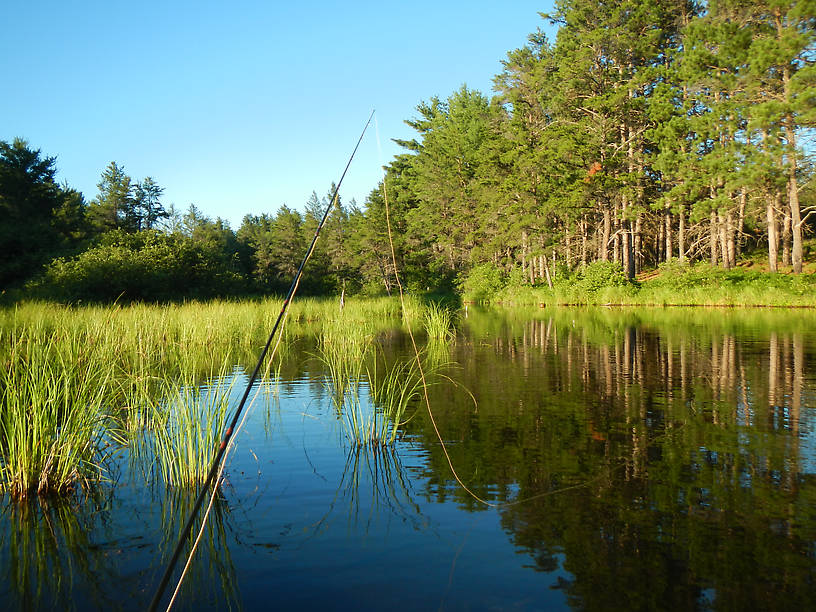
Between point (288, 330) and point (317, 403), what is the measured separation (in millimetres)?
10936

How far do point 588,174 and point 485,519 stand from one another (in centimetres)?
3340

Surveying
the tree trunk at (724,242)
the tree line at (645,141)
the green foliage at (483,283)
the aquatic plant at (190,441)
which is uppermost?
the tree line at (645,141)

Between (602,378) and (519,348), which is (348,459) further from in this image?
(519,348)

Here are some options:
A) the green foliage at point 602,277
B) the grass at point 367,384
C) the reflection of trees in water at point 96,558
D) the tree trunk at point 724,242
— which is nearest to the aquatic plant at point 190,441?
the reflection of trees in water at point 96,558

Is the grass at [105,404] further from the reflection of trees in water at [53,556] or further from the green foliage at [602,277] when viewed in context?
the green foliage at [602,277]

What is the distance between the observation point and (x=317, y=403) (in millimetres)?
8859

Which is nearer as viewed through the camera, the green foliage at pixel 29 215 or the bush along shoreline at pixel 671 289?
the bush along shoreline at pixel 671 289

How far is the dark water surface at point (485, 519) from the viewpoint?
3.36 metres

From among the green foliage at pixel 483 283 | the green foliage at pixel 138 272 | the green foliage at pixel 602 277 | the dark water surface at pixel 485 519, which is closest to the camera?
the dark water surface at pixel 485 519

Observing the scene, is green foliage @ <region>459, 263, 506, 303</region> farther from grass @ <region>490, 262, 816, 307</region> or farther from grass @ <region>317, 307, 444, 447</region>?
grass @ <region>317, 307, 444, 447</region>

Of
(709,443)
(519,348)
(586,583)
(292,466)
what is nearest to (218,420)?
(292,466)

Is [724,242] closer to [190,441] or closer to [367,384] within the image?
[367,384]

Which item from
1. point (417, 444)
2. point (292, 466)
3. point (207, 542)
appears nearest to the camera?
point (207, 542)

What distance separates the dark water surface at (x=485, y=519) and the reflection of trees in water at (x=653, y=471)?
0.8 inches
